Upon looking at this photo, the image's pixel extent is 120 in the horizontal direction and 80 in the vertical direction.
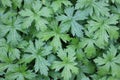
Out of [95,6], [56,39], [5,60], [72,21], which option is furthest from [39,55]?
[95,6]

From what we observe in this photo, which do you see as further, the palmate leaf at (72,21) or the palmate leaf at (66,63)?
the palmate leaf at (72,21)

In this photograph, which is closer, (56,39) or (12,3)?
(56,39)

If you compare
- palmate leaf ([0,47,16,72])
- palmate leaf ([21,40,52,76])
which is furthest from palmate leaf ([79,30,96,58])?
palmate leaf ([0,47,16,72])

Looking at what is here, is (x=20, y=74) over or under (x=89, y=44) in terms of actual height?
under

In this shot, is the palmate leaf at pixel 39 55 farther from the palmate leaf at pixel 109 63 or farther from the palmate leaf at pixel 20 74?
the palmate leaf at pixel 109 63

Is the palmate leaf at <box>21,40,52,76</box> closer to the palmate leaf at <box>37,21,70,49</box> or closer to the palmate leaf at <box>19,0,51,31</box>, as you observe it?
the palmate leaf at <box>37,21,70,49</box>

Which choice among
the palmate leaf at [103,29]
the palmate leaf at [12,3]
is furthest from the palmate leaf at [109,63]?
the palmate leaf at [12,3]

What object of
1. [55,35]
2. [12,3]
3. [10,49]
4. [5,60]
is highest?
[12,3]

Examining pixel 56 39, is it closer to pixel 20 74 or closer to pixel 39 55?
pixel 39 55

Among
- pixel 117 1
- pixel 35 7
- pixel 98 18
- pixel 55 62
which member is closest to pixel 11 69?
pixel 55 62
